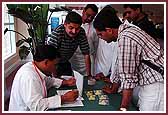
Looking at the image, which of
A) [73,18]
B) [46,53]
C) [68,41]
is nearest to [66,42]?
[68,41]

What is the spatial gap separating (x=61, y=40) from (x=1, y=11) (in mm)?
445

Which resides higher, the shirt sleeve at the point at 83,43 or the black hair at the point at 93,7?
the black hair at the point at 93,7

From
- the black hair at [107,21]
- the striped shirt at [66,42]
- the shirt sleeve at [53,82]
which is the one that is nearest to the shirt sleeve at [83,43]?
the striped shirt at [66,42]

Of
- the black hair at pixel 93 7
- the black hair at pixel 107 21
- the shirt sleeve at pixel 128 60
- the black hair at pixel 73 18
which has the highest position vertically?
the black hair at pixel 93 7

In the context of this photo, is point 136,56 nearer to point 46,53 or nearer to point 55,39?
point 46,53

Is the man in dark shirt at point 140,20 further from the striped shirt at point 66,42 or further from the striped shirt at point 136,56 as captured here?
the striped shirt at point 66,42

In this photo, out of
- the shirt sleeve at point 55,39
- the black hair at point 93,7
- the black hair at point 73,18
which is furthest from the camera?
the shirt sleeve at point 55,39

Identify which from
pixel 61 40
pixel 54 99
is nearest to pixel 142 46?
pixel 54 99

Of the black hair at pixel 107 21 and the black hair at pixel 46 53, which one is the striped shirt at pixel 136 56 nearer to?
the black hair at pixel 107 21

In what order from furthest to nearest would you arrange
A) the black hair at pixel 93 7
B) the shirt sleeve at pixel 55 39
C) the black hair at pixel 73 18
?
the shirt sleeve at pixel 55 39, the black hair at pixel 73 18, the black hair at pixel 93 7

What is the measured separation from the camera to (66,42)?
1181 mm

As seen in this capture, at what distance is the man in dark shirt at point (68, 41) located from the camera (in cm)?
110

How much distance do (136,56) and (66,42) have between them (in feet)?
1.42

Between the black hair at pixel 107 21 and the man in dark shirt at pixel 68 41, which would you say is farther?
the man in dark shirt at pixel 68 41
